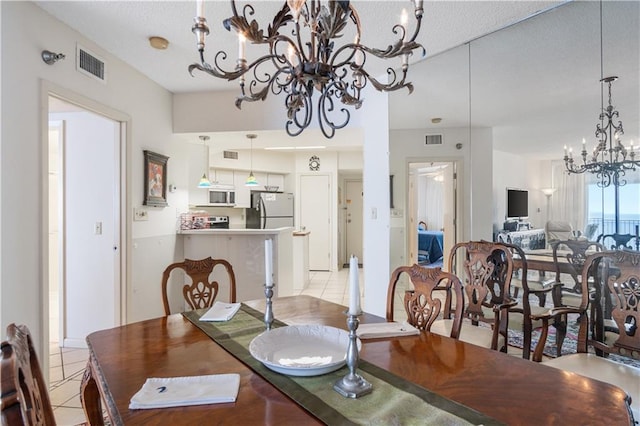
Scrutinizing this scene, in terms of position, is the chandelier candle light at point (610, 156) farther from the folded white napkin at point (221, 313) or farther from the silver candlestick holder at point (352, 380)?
the folded white napkin at point (221, 313)

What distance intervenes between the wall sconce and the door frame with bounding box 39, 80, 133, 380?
0.14 meters

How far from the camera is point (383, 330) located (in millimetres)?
1517

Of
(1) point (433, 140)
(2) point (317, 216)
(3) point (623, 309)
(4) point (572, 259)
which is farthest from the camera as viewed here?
(2) point (317, 216)

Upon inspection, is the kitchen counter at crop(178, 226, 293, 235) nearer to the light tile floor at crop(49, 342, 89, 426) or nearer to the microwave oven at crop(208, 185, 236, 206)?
the light tile floor at crop(49, 342, 89, 426)

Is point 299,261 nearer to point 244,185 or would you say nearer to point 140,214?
point 244,185

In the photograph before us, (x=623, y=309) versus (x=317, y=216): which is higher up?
(x=317, y=216)

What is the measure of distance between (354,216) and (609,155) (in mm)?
6036

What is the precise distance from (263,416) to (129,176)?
291cm

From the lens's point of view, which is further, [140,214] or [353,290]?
[140,214]

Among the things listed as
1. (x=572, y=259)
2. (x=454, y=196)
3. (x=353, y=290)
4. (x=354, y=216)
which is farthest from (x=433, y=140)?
(x=354, y=216)

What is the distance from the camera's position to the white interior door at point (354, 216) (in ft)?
26.7

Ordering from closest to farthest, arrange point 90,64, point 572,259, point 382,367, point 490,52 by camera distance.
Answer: point 382,367, point 572,259, point 90,64, point 490,52

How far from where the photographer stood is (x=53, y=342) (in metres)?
3.38

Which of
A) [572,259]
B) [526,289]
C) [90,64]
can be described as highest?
[90,64]
